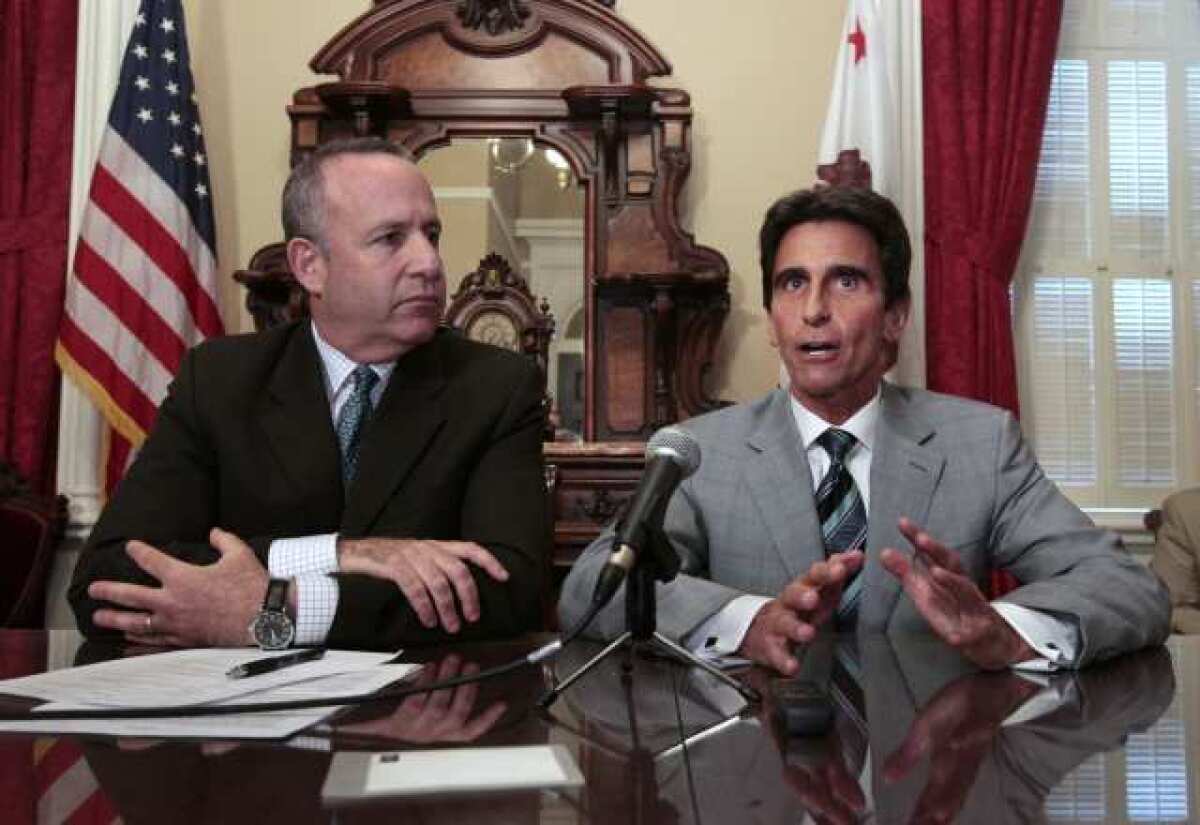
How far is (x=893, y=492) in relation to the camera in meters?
1.99

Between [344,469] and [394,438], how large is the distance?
11 centimetres

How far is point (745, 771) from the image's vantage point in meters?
0.88

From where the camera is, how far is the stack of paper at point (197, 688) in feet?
3.31

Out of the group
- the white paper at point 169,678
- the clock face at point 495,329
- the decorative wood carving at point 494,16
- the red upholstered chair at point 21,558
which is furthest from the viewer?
the decorative wood carving at point 494,16

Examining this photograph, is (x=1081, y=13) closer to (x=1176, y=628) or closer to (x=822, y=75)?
(x=822, y=75)

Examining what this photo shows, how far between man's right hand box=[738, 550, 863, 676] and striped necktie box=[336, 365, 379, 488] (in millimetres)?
927

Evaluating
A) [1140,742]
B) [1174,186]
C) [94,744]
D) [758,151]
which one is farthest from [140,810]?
[1174,186]

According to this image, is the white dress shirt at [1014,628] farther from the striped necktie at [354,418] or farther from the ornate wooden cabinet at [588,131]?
the ornate wooden cabinet at [588,131]

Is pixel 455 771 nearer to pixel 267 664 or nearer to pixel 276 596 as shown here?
pixel 267 664

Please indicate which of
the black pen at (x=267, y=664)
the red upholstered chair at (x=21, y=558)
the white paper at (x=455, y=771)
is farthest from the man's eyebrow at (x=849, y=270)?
the red upholstered chair at (x=21, y=558)

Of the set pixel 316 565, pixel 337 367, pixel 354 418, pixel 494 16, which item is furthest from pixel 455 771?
pixel 494 16

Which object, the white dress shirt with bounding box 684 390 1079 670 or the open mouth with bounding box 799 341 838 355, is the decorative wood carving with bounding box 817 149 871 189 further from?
the white dress shirt with bounding box 684 390 1079 670

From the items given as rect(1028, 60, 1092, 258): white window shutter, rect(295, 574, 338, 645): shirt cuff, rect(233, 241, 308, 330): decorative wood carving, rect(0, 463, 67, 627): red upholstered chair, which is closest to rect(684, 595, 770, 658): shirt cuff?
rect(295, 574, 338, 645): shirt cuff

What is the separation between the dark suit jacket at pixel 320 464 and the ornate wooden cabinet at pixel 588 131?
75.6 inches
